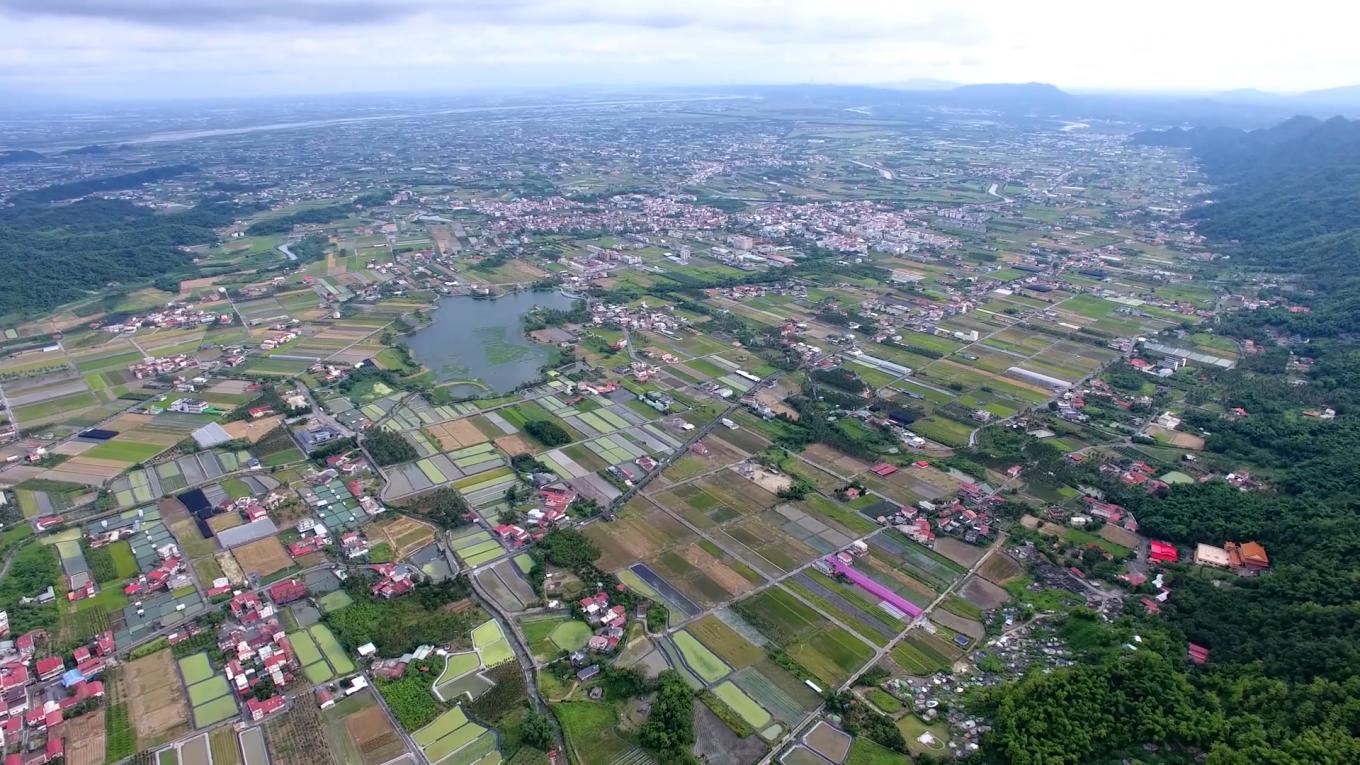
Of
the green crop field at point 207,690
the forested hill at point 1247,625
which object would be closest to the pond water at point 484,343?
the green crop field at point 207,690

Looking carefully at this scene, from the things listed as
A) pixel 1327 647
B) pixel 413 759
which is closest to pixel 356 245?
pixel 413 759

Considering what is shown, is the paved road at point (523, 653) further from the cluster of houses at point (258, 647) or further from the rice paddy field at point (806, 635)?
the rice paddy field at point (806, 635)

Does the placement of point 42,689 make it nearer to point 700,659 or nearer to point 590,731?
point 590,731

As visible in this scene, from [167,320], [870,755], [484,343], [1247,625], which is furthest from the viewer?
[167,320]

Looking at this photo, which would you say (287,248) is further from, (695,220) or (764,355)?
(764,355)

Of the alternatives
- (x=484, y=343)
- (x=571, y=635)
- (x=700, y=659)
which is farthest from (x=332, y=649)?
(x=484, y=343)

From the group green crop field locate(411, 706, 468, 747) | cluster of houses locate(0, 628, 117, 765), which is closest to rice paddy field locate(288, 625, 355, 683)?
green crop field locate(411, 706, 468, 747)
